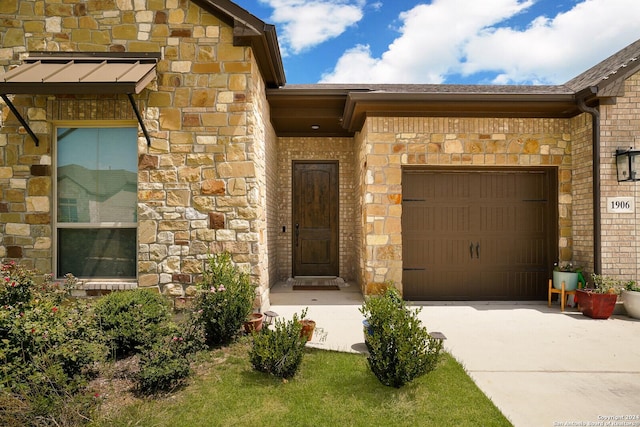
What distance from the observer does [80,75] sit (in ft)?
14.7

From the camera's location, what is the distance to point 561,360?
3.83 metres

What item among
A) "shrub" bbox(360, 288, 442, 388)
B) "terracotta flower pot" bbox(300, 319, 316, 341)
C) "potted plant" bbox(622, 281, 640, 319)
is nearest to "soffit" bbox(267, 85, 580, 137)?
"potted plant" bbox(622, 281, 640, 319)

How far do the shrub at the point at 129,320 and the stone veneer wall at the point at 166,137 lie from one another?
837mm

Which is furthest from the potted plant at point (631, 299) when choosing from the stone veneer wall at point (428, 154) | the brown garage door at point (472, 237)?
the brown garage door at point (472, 237)

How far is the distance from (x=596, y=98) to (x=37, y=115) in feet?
25.5

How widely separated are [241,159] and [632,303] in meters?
5.77

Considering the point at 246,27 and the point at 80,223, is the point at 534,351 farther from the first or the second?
the point at 80,223

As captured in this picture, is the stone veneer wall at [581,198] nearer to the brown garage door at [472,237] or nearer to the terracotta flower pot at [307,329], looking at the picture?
the brown garage door at [472,237]

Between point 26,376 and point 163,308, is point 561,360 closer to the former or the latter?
point 163,308

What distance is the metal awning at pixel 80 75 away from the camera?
4309 millimetres

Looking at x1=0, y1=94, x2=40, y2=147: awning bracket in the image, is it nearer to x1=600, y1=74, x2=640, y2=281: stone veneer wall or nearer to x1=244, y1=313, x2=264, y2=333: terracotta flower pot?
x1=244, y1=313, x2=264, y2=333: terracotta flower pot

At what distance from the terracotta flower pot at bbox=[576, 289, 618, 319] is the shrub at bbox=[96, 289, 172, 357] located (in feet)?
18.1

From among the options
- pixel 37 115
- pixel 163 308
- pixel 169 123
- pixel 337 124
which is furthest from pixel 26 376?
pixel 337 124

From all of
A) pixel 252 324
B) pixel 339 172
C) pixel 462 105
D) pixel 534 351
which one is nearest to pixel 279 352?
pixel 252 324
